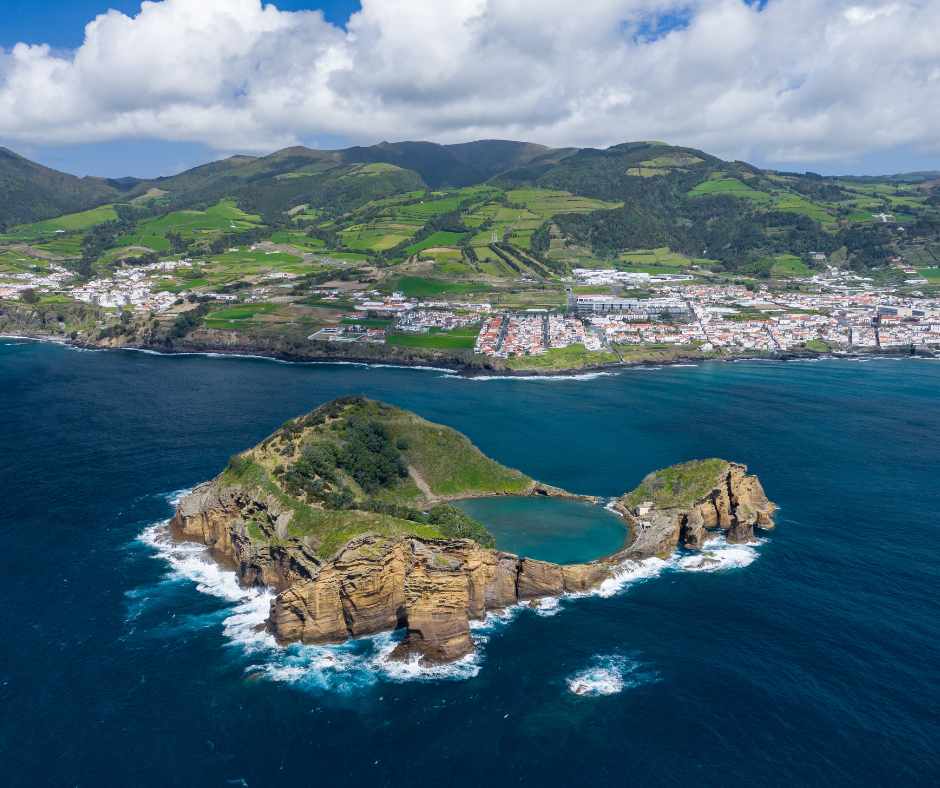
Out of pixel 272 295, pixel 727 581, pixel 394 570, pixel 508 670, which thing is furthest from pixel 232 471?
pixel 272 295

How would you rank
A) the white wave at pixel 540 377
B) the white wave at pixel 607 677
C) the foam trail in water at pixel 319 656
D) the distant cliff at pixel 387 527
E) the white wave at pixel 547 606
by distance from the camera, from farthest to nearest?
the white wave at pixel 540 377, the white wave at pixel 547 606, the distant cliff at pixel 387 527, the foam trail in water at pixel 319 656, the white wave at pixel 607 677

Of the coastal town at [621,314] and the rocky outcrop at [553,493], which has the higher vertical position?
the coastal town at [621,314]

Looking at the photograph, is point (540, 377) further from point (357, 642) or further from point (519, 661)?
point (519, 661)

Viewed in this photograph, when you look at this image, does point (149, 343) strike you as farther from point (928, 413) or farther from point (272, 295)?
point (928, 413)

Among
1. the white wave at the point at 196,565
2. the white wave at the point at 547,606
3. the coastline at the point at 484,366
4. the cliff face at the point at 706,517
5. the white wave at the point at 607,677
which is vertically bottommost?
the white wave at the point at 607,677

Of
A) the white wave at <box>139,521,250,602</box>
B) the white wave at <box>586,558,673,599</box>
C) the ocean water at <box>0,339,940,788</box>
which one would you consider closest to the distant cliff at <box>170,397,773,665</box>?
the white wave at <box>586,558,673,599</box>

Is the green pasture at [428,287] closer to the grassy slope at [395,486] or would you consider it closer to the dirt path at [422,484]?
the grassy slope at [395,486]

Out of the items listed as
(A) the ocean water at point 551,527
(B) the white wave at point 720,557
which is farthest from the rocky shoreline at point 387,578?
(B) the white wave at point 720,557
